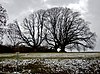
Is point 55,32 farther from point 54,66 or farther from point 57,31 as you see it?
point 54,66

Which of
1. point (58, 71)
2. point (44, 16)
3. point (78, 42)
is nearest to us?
point (58, 71)

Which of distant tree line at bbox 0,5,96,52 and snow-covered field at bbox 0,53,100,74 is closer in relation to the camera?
snow-covered field at bbox 0,53,100,74

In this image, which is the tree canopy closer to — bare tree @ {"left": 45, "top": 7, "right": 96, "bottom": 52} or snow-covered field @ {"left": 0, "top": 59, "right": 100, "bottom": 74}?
bare tree @ {"left": 45, "top": 7, "right": 96, "bottom": 52}

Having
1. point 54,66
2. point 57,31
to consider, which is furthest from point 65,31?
point 54,66

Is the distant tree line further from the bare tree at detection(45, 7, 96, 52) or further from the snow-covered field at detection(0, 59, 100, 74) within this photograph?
the snow-covered field at detection(0, 59, 100, 74)

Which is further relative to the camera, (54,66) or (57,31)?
(57,31)

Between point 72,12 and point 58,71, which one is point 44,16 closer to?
point 72,12

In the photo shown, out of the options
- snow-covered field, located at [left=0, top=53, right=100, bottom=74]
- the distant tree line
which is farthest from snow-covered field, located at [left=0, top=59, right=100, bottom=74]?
the distant tree line

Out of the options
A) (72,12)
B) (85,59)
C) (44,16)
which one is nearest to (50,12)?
(44,16)

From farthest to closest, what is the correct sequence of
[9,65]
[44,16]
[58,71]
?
[44,16], [9,65], [58,71]

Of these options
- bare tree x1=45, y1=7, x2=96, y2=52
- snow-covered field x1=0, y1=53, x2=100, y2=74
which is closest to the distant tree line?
bare tree x1=45, y1=7, x2=96, y2=52

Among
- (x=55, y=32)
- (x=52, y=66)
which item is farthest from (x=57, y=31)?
(x=52, y=66)

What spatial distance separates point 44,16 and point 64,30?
6.24 m

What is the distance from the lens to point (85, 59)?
20531 mm
